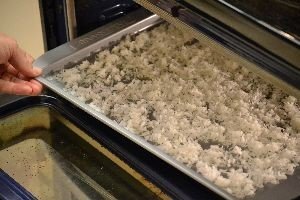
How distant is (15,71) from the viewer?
115cm

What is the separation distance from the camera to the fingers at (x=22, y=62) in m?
1.08

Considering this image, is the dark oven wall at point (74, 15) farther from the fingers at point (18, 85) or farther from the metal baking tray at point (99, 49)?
the fingers at point (18, 85)

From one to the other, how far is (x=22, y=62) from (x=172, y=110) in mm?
303

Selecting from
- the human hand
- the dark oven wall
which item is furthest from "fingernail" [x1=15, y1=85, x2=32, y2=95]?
the dark oven wall

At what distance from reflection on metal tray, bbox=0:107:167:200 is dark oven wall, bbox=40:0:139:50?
24 centimetres

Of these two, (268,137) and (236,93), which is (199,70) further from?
(268,137)

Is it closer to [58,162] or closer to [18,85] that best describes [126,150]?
[58,162]

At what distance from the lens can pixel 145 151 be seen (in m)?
1.05

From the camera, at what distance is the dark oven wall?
4.21 feet

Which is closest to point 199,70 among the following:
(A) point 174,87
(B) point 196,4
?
(A) point 174,87

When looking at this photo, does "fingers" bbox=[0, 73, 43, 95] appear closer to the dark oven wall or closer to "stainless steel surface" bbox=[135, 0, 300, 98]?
the dark oven wall

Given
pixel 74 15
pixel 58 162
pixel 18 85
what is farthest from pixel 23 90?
pixel 74 15

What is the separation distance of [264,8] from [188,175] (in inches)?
11.7

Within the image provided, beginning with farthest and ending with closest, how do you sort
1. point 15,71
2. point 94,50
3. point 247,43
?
point 94,50 < point 15,71 < point 247,43
